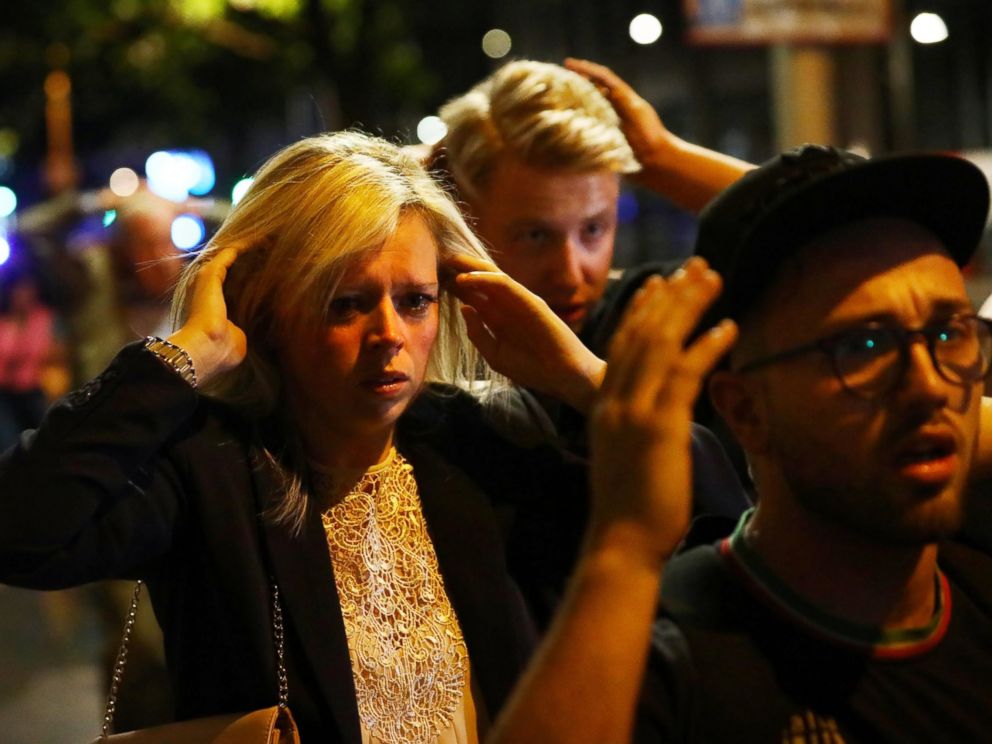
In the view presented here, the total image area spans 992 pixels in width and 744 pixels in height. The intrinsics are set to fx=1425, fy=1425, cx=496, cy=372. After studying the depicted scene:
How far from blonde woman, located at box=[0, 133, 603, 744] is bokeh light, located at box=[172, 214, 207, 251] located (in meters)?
3.10

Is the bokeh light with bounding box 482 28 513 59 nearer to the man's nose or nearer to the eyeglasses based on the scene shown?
Result: the man's nose

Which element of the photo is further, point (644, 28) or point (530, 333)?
point (644, 28)

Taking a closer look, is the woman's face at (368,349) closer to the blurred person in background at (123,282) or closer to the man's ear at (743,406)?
the man's ear at (743,406)

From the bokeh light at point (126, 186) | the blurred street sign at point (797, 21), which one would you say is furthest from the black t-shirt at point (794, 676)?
the blurred street sign at point (797, 21)

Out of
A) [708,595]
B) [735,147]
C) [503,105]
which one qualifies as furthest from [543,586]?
[735,147]

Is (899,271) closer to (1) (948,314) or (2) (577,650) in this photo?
(1) (948,314)

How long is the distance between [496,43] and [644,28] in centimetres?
443

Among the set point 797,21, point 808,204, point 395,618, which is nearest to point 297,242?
point 395,618

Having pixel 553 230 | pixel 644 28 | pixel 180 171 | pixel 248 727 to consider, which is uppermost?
pixel 644 28

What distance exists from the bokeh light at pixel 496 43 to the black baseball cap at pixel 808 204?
3184 cm

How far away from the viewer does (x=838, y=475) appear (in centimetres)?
183

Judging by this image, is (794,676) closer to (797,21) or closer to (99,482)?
(99,482)

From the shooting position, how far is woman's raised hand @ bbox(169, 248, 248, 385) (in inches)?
106

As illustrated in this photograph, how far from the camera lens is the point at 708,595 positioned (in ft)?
6.22
